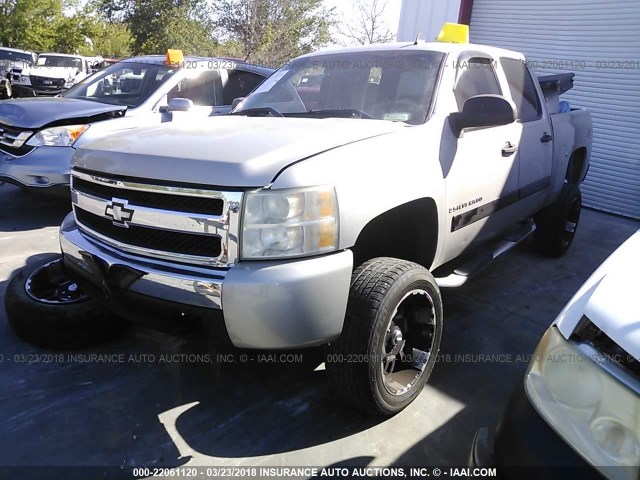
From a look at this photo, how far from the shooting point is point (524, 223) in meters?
4.27

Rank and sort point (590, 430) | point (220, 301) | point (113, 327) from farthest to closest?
1. point (113, 327)
2. point (220, 301)
3. point (590, 430)

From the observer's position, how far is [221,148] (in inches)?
85.7

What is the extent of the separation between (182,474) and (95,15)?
1492 inches

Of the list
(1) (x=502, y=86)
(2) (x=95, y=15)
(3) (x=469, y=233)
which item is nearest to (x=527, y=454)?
(3) (x=469, y=233)

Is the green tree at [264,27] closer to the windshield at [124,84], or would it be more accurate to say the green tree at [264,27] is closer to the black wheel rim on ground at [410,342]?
the windshield at [124,84]

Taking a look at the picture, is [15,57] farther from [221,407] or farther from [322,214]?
[322,214]

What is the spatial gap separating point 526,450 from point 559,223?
385 cm

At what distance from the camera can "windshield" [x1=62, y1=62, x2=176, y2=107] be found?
5.70 m

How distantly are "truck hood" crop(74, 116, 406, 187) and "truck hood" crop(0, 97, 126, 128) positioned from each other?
9.42ft

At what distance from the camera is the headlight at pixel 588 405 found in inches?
47.2

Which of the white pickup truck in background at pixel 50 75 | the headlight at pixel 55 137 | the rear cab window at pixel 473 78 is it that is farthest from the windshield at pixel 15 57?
the rear cab window at pixel 473 78

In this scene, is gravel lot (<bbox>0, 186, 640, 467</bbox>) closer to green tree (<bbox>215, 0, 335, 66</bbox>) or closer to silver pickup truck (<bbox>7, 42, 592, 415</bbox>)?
silver pickup truck (<bbox>7, 42, 592, 415</bbox>)

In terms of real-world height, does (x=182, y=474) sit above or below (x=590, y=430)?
below

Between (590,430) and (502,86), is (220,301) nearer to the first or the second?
(590,430)
